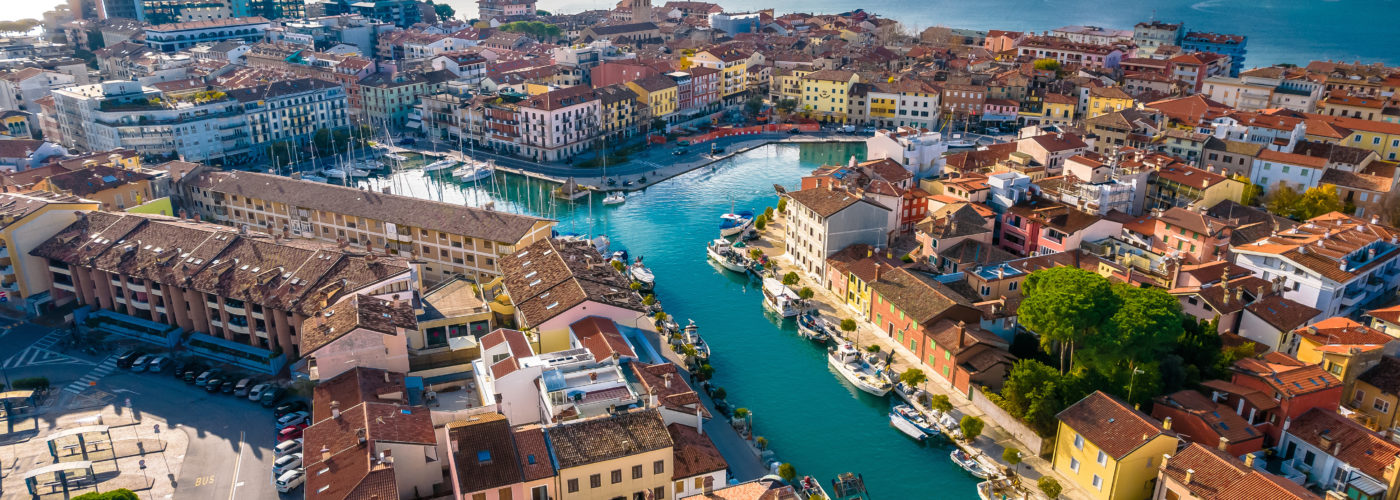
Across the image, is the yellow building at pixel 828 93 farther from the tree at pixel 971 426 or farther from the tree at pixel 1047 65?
the tree at pixel 971 426

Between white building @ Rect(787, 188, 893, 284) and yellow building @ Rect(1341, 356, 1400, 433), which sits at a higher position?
white building @ Rect(787, 188, 893, 284)

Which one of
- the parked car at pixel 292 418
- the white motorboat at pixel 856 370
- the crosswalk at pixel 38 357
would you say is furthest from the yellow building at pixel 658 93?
the parked car at pixel 292 418

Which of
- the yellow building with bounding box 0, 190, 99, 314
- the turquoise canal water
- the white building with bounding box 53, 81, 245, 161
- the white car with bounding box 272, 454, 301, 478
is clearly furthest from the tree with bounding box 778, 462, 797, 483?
the white building with bounding box 53, 81, 245, 161

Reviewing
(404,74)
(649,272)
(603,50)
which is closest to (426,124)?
(404,74)

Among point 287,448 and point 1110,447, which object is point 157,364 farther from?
point 1110,447

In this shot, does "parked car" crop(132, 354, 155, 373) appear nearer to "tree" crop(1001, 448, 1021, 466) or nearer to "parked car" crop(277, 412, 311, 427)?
"parked car" crop(277, 412, 311, 427)

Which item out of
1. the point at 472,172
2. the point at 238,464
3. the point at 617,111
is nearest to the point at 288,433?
the point at 238,464
